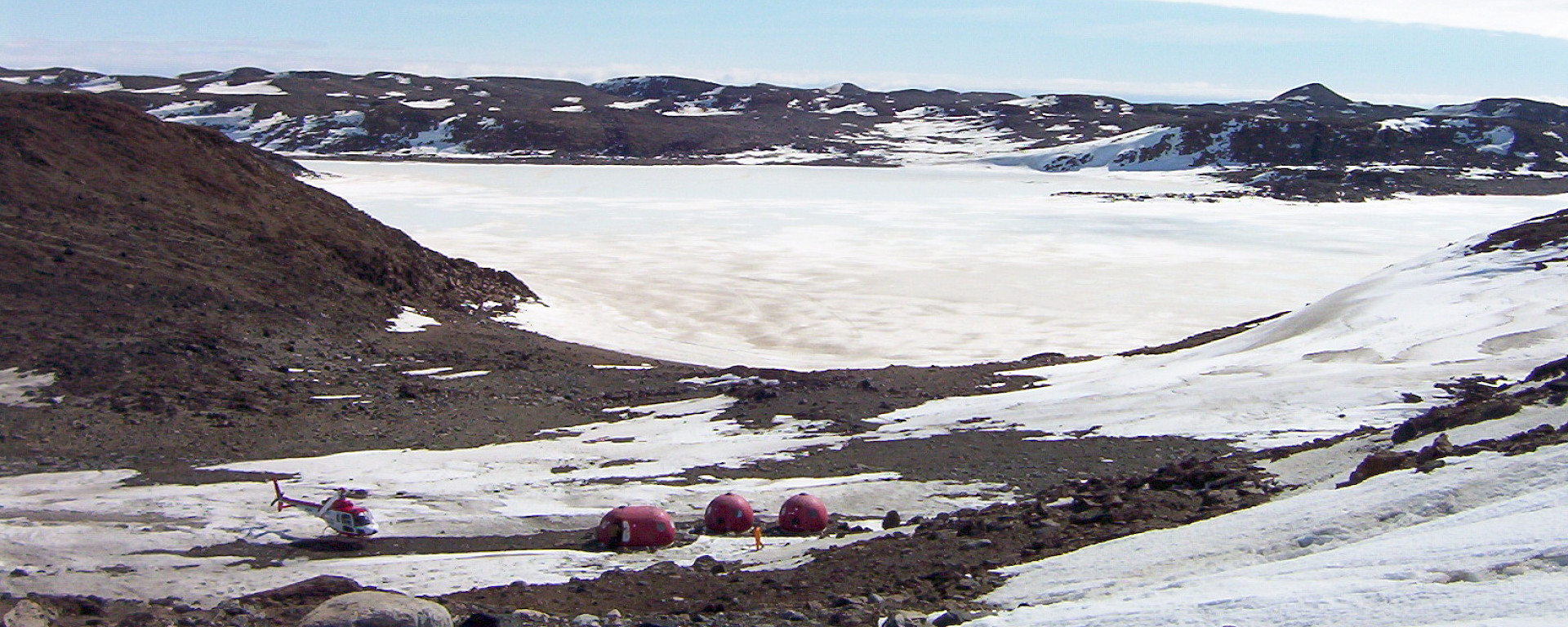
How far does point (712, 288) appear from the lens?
3206 centimetres

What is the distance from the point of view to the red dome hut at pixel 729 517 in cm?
1073

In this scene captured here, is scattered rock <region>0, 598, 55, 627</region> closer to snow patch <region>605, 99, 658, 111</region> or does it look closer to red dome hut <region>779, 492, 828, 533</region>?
red dome hut <region>779, 492, 828, 533</region>

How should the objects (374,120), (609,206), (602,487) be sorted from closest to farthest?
(602,487) → (609,206) → (374,120)

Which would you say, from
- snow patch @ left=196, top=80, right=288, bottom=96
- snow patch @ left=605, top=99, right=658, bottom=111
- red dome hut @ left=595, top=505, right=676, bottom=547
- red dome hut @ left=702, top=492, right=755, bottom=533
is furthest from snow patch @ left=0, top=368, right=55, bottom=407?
snow patch @ left=605, top=99, right=658, bottom=111

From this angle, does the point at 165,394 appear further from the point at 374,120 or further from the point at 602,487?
the point at 374,120

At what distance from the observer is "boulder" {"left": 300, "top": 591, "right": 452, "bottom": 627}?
7203 millimetres

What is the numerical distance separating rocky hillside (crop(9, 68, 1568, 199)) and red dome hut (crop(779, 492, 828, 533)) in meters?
57.4

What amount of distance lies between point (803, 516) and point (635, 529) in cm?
143

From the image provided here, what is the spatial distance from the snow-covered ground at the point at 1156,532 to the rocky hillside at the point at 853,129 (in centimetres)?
4607

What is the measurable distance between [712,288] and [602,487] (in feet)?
64.4

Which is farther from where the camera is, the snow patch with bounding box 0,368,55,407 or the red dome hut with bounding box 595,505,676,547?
the snow patch with bounding box 0,368,55,407

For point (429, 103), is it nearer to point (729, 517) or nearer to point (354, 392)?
point (354, 392)

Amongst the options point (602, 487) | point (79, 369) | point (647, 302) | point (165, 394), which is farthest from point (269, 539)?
point (647, 302)

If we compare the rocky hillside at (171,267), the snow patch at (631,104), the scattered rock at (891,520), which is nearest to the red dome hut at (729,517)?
the scattered rock at (891,520)
